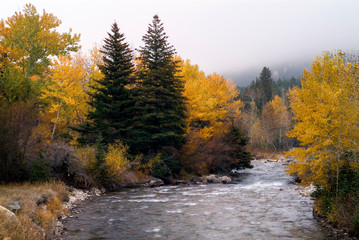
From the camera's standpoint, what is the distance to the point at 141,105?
1080 inches

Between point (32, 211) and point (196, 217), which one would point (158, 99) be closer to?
point (196, 217)

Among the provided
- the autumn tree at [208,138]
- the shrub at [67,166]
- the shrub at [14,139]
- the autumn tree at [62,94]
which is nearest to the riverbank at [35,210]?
the shrub at [14,139]

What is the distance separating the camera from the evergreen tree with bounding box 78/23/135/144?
26250 millimetres

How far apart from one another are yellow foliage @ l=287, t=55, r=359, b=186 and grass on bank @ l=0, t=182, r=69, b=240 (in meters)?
10.6

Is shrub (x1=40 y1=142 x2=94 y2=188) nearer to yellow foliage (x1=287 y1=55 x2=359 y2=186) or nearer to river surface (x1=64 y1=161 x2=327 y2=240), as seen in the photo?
river surface (x1=64 y1=161 x2=327 y2=240)

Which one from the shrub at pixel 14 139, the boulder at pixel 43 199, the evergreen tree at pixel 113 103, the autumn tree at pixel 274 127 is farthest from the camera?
the autumn tree at pixel 274 127

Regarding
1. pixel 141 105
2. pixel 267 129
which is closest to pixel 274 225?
pixel 141 105

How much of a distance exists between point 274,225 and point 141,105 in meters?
18.3

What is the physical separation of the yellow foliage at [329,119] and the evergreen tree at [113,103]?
16355 mm

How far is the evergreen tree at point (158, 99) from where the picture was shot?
26.5 metres

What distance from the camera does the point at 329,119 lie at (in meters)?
11.9

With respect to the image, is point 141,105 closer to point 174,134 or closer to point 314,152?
point 174,134

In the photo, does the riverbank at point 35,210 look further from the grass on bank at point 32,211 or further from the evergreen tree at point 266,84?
the evergreen tree at point 266,84

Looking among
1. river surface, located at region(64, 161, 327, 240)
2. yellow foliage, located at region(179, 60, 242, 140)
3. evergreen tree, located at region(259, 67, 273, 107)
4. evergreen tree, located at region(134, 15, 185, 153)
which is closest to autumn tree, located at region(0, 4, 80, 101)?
evergreen tree, located at region(134, 15, 185, 153)
